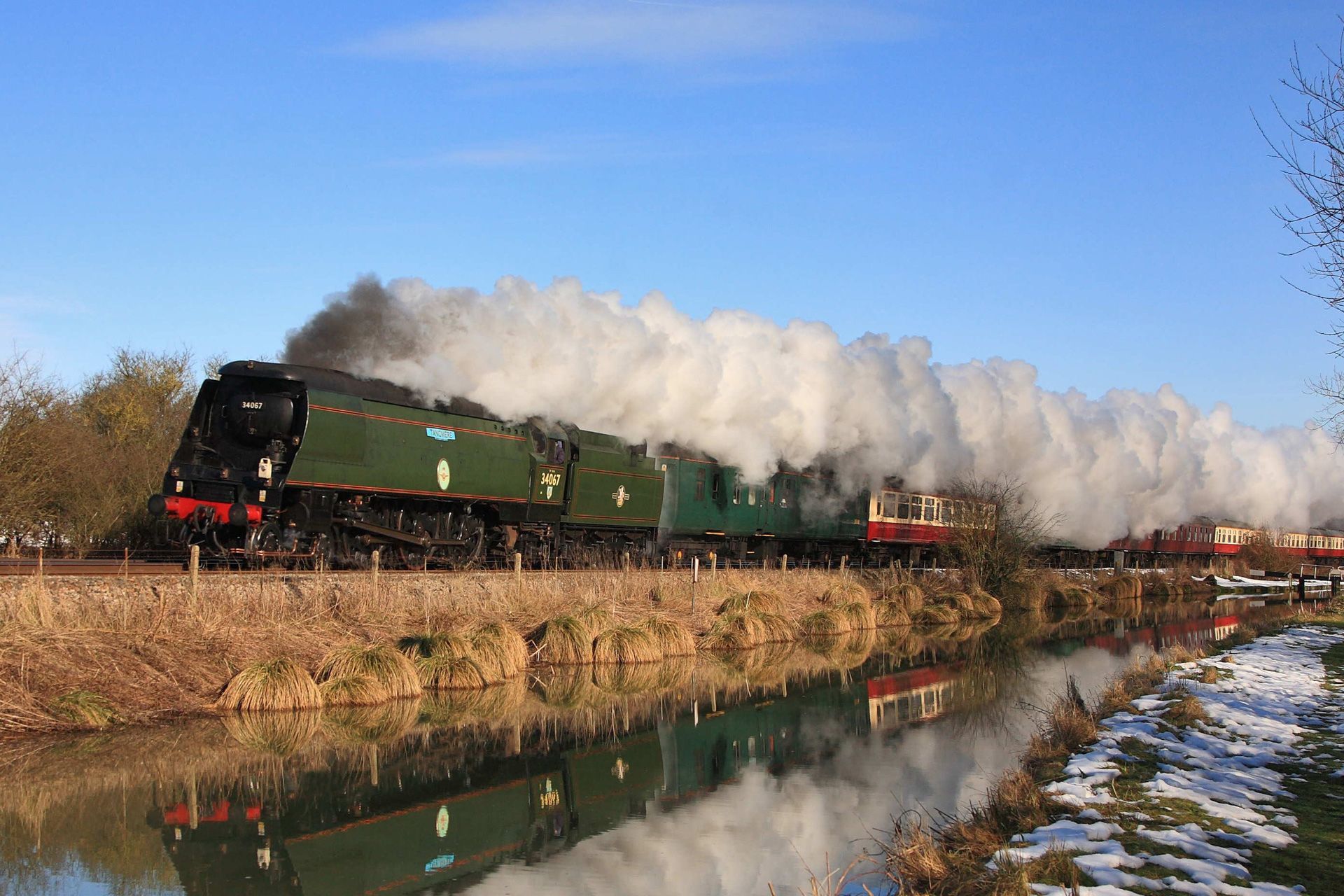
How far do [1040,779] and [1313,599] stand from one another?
46.4m

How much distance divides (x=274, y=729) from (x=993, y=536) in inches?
1108

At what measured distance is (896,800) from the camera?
14102mm

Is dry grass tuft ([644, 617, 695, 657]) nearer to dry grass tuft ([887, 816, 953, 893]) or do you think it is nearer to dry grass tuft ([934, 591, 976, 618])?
dry grass tuft ([887, 816, 953, 893])

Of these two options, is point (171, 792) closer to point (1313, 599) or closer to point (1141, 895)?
point (1141, 895)

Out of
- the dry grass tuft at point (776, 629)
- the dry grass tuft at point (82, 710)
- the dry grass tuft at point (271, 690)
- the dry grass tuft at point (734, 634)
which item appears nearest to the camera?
the dry grass tuft at point (82, 710)

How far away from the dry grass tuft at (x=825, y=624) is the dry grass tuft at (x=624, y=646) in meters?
7.39

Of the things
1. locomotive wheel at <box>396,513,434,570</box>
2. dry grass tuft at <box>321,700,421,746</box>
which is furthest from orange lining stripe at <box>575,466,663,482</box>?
dry grass tuft at <box>321,700,421,746</box>

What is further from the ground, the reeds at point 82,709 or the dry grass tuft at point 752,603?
the dry grass tuft at point 752,603

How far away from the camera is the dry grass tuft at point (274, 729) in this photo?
15375 millimetres

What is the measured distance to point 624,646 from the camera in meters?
23.2

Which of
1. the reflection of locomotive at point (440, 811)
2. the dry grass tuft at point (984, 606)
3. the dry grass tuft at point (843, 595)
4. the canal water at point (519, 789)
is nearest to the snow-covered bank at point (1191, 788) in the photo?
the canal water at point (519, 789)

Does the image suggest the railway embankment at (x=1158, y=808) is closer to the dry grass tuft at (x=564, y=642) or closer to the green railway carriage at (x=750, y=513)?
the dry grass tuft at (x=564, y=642)

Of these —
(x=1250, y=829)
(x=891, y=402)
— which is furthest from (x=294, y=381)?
(x=891, y=402)

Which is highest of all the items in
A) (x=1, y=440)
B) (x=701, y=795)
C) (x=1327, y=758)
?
(x=1, y=440)
